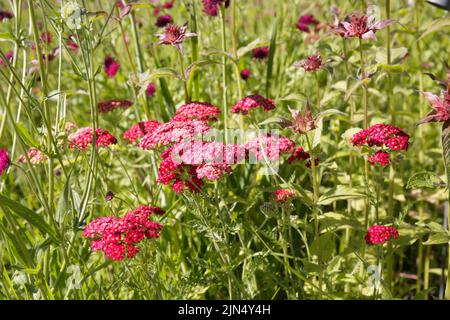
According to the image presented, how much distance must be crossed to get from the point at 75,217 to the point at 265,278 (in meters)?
0.76

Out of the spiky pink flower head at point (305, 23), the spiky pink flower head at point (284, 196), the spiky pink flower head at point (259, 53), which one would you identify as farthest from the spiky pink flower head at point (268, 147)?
the spiky pink flower head at point (305, 23)

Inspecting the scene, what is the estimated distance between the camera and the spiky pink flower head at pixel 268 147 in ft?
5.59

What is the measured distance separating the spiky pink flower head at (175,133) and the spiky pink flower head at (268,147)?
0.17m

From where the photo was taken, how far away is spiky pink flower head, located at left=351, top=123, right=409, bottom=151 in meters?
1.66

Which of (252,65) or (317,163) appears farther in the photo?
(252,65)

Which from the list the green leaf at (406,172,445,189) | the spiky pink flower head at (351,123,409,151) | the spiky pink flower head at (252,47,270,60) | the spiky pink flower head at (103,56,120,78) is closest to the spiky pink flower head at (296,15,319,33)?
the spiky pink flower head at (252,47,270,60)

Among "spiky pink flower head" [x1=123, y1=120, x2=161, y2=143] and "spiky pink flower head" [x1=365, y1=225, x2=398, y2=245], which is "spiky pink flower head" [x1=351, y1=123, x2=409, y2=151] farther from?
"spiky pink flower head" [x1=123, y1=120, x2=161, y2=143]

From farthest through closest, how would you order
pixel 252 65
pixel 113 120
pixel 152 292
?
pixel 252 65 < pixel 113 120 < pixel 152 292

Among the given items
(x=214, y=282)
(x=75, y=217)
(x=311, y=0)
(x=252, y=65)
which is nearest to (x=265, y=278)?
(x=214, y=282)

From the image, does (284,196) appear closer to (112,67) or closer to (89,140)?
(89,140)

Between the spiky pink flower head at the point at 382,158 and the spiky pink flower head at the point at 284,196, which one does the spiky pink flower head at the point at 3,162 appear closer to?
the spiky pink flower head at the point at 284,196
